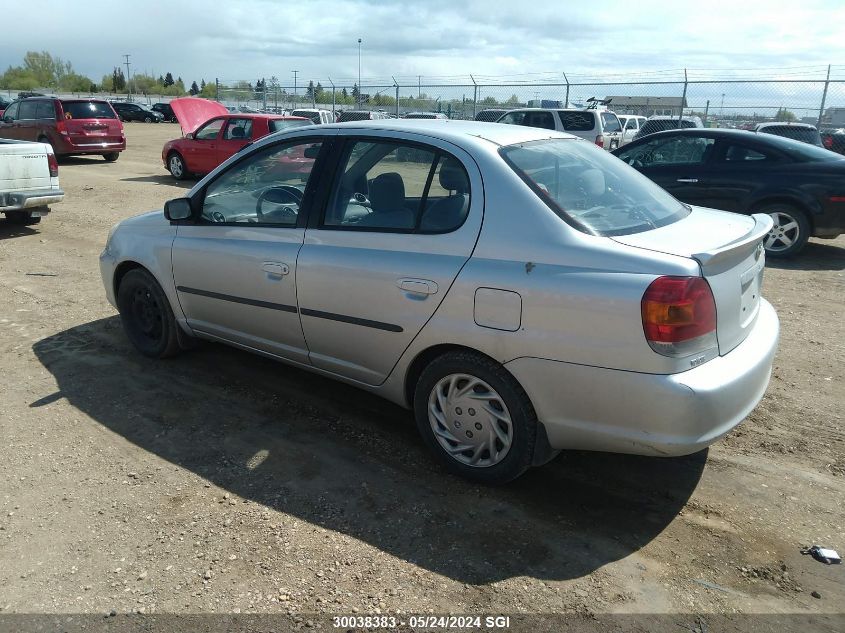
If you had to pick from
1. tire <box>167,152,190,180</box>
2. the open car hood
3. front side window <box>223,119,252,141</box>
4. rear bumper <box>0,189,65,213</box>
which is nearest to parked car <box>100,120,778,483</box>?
rear bumper <box>0,189,65,213</box>

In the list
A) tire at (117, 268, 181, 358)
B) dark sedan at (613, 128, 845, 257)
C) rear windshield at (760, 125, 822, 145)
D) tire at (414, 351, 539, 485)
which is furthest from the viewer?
rear windshield at (760, 125, 822, 145)

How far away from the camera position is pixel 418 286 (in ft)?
11.0

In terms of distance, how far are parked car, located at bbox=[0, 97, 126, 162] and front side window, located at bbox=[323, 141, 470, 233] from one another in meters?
17.4

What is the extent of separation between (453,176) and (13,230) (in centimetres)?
896

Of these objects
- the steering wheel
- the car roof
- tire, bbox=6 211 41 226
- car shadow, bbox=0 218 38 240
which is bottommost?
car shadow, bbox=0 218 38 240

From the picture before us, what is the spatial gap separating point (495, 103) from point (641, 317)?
2292 centimetres

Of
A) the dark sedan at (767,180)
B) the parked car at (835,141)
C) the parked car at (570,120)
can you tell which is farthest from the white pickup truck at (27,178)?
the parked car at (835,141)

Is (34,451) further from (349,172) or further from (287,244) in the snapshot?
(349,172)

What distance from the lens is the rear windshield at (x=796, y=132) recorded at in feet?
54.3

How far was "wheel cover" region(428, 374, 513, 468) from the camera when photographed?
329 centimetres

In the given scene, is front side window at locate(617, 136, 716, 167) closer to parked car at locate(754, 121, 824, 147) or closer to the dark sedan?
the dark sedan

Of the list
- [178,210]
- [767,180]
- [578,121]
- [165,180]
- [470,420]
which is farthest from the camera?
[578,121]

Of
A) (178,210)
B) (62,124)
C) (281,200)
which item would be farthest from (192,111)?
(281,200)

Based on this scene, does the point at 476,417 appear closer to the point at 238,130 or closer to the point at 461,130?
the point at 461,130
